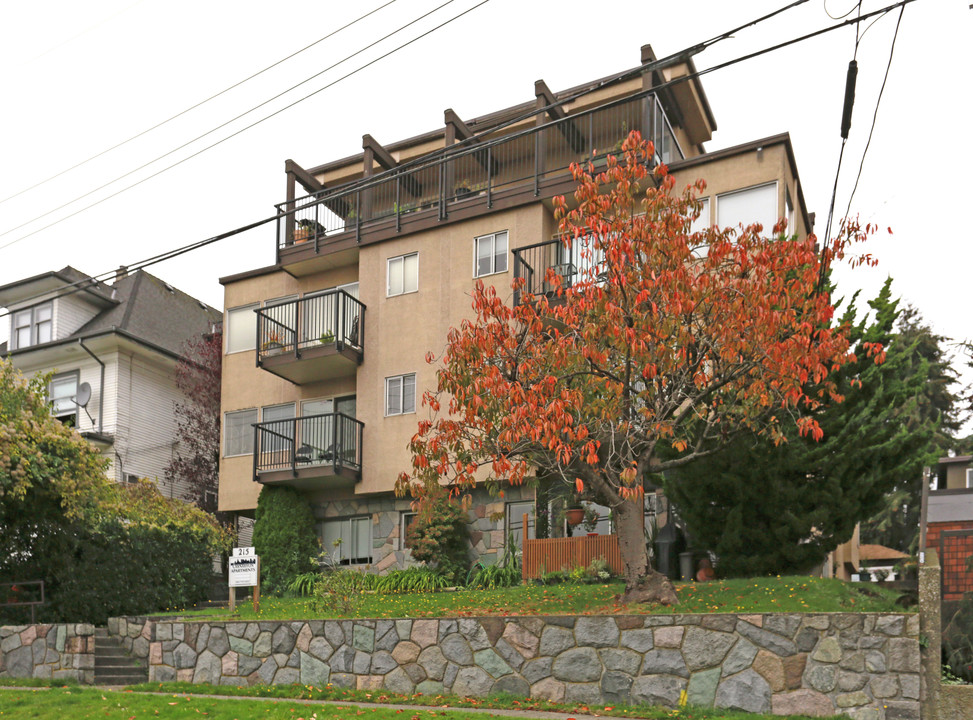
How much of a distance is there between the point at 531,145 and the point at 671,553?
1151 centimetres

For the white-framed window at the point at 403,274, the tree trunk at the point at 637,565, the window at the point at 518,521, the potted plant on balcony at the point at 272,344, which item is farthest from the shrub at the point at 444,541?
the tree trunk at the point at 637,565

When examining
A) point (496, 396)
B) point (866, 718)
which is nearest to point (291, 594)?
point (496, 396)

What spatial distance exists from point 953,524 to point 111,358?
900 inches

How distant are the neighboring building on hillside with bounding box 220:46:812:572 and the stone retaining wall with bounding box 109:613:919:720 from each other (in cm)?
766

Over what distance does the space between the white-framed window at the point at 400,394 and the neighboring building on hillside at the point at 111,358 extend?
8822mm

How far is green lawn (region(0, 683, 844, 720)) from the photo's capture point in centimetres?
1160

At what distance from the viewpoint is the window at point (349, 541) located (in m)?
24.1

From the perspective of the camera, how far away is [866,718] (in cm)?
1102

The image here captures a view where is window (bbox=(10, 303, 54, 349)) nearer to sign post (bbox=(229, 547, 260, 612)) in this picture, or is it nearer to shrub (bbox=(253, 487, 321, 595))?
shrub (bbox=(253, 487, 321, 595))

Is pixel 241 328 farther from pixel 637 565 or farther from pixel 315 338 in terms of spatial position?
pixel 637 565

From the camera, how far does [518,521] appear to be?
872 inches

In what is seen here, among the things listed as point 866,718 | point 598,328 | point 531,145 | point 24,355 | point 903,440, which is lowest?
point 866,718

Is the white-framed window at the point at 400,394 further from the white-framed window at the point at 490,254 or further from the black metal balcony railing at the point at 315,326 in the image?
the white-framed window at the point at 490,254

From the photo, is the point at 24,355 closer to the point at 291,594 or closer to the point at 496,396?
the point at 291,594
